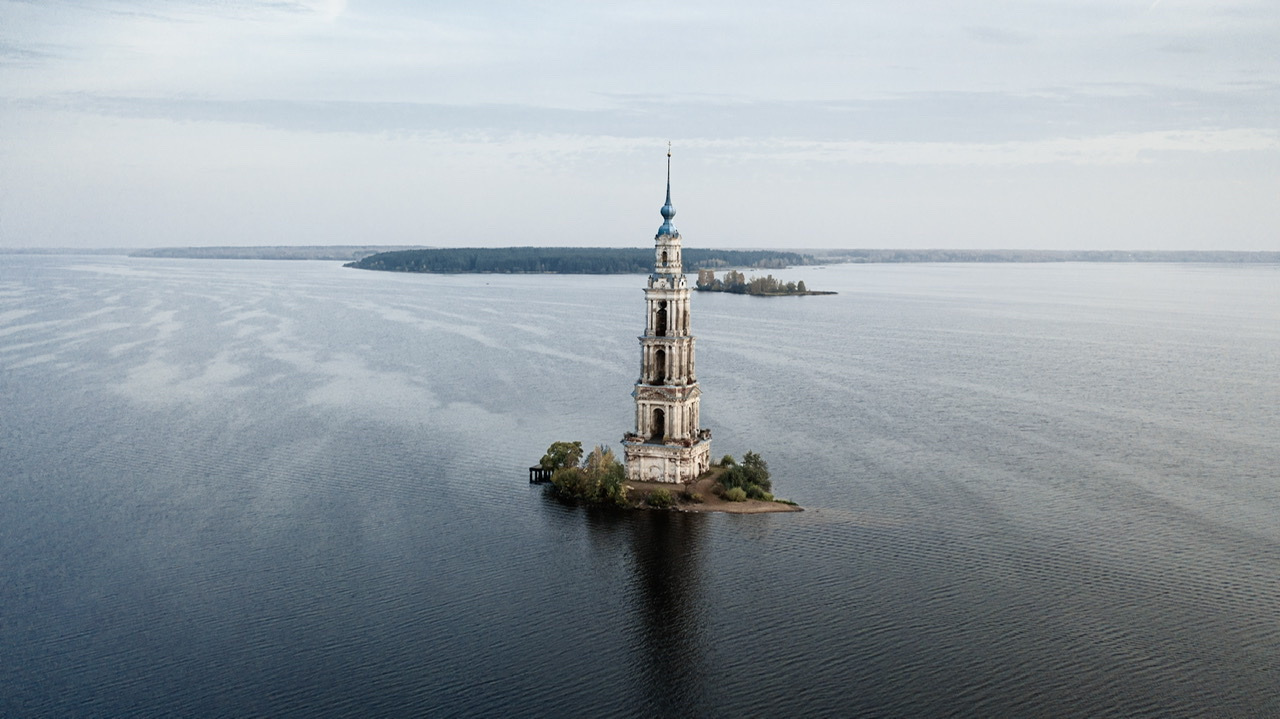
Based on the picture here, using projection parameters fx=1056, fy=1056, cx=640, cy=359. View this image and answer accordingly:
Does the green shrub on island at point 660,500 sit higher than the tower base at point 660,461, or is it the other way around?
the tower base at point 660,461

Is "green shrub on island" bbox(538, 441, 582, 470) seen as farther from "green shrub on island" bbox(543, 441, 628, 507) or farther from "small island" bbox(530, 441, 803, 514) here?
"small island" bbox(530, 441, 803, 514)

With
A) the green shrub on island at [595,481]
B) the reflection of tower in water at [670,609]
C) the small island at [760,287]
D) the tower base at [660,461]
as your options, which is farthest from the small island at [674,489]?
the small island at [760,287]

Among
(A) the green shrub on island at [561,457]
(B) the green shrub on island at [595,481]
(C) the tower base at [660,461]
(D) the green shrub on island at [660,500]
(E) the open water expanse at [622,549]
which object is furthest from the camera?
(A) the green shrub on island at [561,457]

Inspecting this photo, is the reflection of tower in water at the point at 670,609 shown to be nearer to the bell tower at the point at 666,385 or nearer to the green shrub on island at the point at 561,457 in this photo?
the bell tower at the point at 666,385

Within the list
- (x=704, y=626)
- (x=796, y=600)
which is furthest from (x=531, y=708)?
(x=796, y=600)

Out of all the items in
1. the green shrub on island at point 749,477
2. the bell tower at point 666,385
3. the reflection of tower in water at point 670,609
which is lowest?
the reflection of tower in water at point 670,609

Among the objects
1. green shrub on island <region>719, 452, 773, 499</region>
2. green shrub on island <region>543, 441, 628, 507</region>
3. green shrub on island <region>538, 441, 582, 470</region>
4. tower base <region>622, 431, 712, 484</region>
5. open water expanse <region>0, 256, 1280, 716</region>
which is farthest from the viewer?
green shrub on island <region>538, 441, 582, 470</region>

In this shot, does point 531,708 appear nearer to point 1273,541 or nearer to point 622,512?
point 622,512

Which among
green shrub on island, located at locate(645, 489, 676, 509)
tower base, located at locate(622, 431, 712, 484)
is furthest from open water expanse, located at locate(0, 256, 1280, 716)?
tower base, located at locate(622, 431, 712, 484)
